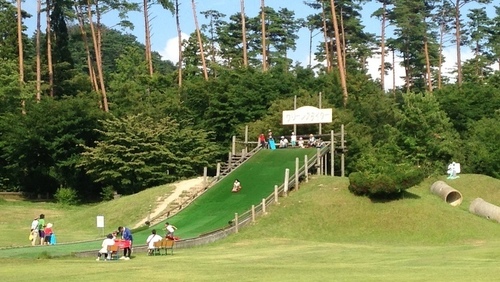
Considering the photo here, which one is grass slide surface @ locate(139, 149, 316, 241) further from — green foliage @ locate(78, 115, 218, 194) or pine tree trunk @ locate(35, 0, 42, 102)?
pine tree trunk @ locate(35, 0, 42, 102)

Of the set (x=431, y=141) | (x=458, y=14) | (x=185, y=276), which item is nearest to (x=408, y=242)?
(x=185, y=276)

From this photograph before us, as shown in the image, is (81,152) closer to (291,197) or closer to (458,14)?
(291,197)

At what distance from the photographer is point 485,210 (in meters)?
35.9

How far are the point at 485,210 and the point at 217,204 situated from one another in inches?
537

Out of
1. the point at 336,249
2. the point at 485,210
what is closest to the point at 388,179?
the point at 485,210

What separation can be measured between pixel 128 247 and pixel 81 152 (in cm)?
2935

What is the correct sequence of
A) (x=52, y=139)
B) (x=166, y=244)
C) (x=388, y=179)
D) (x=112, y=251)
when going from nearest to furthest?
(x=112, y=251) < (x=166, y=244) < (x=388, y=179) < (x=52, y=139)

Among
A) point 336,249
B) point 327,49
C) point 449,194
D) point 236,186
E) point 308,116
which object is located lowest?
point 336,249

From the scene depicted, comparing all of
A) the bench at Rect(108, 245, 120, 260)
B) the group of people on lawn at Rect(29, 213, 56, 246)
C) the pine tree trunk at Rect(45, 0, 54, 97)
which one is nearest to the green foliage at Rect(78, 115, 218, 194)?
the pine tree trunk at Rect(45, 0, 54, 97)

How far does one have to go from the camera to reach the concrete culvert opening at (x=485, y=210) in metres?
35.1

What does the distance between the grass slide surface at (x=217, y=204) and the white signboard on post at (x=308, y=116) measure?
2.51 meters

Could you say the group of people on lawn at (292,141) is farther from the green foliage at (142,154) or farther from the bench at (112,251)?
the bench at (112,251)

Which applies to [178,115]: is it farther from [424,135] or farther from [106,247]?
[106,247]

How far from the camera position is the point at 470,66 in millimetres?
87812
